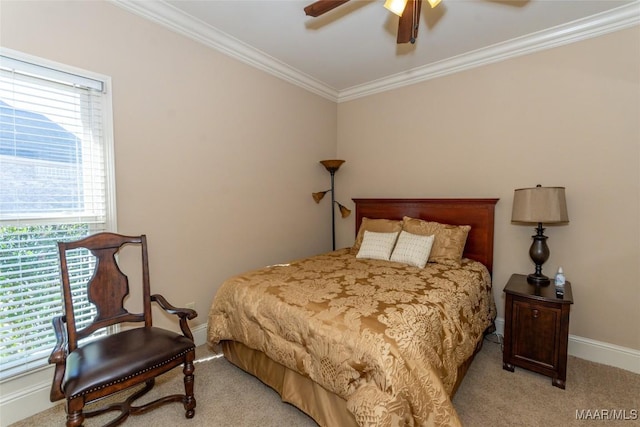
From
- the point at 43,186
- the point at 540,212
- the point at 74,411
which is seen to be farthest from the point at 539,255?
the point at 43,186

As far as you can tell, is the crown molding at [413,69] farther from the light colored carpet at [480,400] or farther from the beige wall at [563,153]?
the light colored carpet at [480,400]

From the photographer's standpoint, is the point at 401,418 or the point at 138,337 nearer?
the point at 401,418

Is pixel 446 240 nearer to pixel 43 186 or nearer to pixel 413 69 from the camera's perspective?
pixel 413 69

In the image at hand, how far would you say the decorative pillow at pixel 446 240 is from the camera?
277cm

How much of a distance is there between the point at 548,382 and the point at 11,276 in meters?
3.63

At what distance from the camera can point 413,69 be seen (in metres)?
3.36

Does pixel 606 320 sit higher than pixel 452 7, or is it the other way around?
pixel 452 7

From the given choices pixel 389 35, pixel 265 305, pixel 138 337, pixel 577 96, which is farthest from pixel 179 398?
pixel 577 96

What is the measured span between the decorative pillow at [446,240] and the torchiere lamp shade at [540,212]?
0.50 m

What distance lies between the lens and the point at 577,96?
2.55 metres

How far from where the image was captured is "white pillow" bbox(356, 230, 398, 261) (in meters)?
2.94

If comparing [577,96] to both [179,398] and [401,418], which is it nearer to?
[401,418]

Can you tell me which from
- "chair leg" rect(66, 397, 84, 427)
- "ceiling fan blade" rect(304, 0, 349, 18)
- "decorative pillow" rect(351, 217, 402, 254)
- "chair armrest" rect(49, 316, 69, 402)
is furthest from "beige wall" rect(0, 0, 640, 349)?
"ceiling fan blade" rect(304, 0, 349, 18)

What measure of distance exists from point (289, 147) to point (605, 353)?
351 cm
